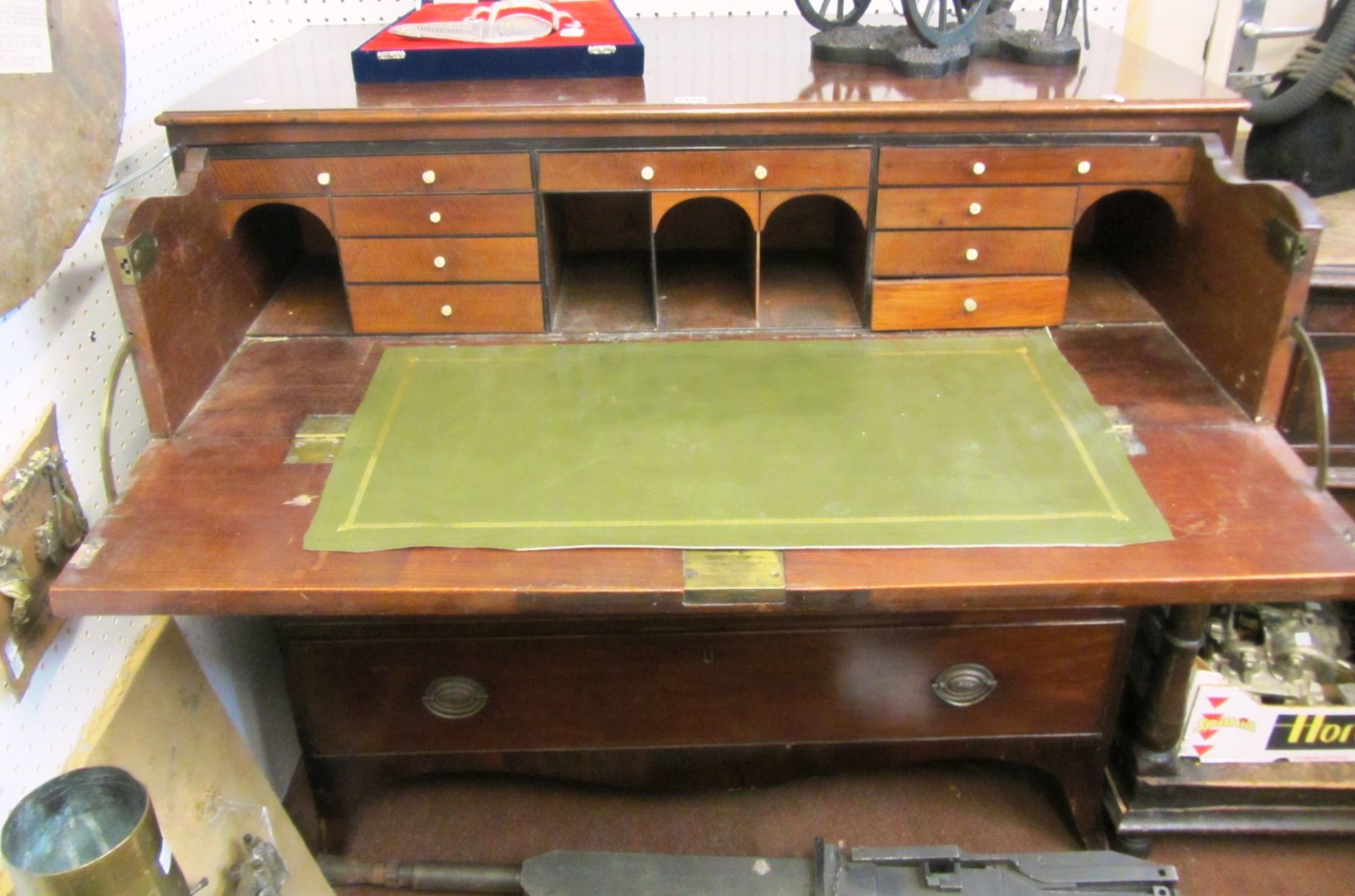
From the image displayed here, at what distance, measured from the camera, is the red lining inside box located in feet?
4.60

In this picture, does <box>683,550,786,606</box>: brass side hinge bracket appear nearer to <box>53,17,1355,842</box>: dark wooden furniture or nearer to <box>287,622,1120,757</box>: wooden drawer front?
<box>53,17,1355,842</box>: dark wooden furniture

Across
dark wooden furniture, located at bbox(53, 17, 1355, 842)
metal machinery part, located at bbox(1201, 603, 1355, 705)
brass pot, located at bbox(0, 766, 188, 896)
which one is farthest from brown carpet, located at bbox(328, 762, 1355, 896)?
brass pot, located at bbox(0, 766, 188, 896)

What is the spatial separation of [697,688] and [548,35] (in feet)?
2.95

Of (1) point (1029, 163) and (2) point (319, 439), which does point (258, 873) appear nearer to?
(2) point (319, 439)

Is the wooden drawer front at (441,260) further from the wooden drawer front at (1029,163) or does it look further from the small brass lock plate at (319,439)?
the wooden drawer front at (1029,163)

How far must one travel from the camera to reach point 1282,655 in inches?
59.1

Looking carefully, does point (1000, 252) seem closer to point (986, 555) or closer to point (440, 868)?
point (986, 555)

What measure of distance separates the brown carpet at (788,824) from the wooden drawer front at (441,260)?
0.88 meters

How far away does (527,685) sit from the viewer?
4.56 feet

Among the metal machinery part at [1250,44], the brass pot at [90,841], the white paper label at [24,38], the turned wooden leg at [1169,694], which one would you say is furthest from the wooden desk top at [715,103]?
the brass pot at [90,841]

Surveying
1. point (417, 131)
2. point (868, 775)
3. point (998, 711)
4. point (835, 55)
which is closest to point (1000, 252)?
point (835, 55)

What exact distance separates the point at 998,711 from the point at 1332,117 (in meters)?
1.01

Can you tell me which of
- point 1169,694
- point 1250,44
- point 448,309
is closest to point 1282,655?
point 1169,694

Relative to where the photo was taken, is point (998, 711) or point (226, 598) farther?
point (998, 711)
